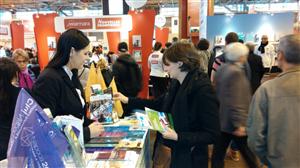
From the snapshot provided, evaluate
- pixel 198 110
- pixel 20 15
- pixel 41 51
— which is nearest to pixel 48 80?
pixel 198 110

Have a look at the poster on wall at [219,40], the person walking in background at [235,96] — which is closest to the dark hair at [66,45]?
the person walking in background at [235,96]

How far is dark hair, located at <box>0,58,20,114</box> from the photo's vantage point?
6.34ft

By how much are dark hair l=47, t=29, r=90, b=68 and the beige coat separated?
44.3 inches

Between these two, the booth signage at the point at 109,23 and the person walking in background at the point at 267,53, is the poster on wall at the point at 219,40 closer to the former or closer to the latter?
the person walking in background at the point at 267,53

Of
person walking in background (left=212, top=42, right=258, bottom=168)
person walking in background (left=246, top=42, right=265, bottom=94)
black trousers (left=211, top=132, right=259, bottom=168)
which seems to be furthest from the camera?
person walking in background (left=246, top=42, right=265, bottom=94)

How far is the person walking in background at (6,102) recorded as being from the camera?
1894mm

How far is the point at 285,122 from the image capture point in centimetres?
158

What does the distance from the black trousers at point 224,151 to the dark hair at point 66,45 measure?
1663mm

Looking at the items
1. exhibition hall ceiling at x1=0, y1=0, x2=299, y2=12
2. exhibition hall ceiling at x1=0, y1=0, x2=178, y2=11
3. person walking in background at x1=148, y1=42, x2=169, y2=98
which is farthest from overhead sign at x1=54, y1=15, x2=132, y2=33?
exhibition hall ceiling at x1=0, y1=0, x2=299, y2=12

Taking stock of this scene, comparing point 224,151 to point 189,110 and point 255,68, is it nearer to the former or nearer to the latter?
point 189,110

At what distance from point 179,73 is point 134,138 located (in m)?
0.55

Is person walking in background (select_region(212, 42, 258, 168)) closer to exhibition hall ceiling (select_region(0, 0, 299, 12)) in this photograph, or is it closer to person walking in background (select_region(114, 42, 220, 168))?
person walking in background (select_region(114, 42, 220, 168))

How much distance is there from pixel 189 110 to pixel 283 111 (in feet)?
1.74

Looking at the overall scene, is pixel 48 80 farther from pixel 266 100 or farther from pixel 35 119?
pixel 266 100
